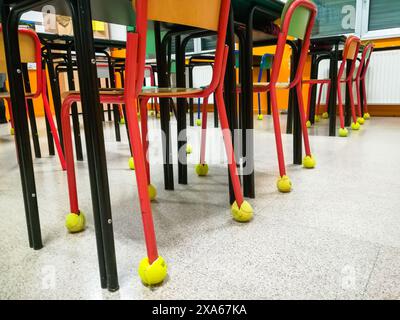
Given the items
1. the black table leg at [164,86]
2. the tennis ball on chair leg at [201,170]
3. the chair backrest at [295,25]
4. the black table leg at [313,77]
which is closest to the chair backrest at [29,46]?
the black table leg at [164,86]

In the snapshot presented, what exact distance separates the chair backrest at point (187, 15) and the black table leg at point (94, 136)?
0.11 meters

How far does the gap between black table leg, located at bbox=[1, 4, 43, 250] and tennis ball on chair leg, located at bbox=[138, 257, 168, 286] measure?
1.29 feet

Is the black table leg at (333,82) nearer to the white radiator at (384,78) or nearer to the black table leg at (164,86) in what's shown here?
the white radiator at (384,78)

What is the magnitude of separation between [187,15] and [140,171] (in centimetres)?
42

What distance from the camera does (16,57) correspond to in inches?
34.5

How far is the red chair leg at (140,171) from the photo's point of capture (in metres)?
0.76

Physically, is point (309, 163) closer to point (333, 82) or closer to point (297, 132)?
point (297, 132)

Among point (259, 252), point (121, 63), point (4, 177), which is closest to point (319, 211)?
point (259, 252)

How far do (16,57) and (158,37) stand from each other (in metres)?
0.64

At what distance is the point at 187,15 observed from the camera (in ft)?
2.76

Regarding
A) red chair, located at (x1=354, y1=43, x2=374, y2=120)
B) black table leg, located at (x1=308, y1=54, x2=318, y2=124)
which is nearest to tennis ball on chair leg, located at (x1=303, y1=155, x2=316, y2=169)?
black table leg, located at (x1=308, y1=54, x2=318, y2=124)

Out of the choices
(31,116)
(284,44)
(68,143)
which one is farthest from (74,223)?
(31,116)

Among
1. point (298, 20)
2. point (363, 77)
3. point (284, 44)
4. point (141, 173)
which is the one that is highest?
point (298, 20)
